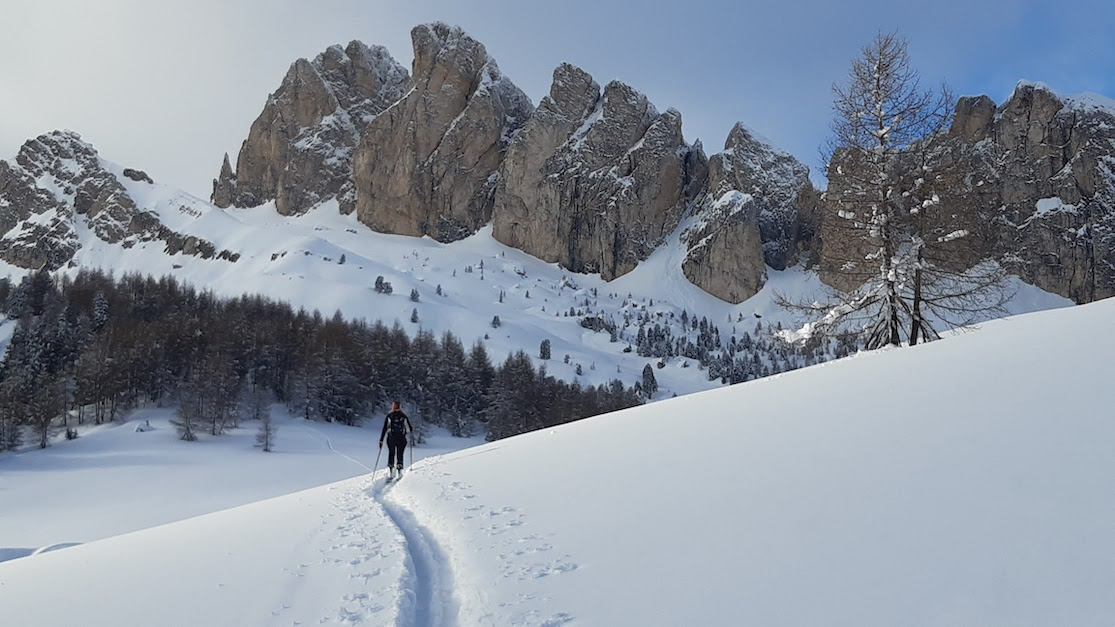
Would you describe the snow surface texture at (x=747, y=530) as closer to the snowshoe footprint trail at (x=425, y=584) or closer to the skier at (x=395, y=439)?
the snowshoe footprint trail at (x=425, y=584)

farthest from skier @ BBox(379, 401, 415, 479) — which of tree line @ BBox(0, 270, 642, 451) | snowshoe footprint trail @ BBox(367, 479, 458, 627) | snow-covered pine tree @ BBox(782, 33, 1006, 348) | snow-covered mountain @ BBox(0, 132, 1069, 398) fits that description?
snow-covered mountain @ BBox(0, 132, 1069, 398)

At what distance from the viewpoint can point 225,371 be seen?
61.7 metres

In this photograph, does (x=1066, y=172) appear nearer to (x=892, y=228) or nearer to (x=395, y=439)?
(x=892, y=228)

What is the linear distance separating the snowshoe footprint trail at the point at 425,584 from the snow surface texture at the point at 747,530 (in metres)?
0.03

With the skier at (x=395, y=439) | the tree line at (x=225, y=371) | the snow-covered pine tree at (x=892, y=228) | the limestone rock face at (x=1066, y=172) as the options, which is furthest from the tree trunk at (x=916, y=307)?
the limestone rock face at (x=1066, y=172)

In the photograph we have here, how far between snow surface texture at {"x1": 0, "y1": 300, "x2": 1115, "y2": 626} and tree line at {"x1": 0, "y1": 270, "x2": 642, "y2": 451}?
51.7 m

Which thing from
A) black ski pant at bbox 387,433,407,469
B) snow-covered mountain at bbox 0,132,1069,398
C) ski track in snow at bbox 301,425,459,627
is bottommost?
ski track in snow at bbox 301,425,459,627

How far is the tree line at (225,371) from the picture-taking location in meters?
55.6

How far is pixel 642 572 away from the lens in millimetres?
4215

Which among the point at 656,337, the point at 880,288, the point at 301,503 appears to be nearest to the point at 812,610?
the point at 301,503

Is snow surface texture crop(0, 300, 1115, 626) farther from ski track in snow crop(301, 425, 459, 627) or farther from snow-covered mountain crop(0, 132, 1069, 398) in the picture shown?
snow-covered mountain crop(0, 132, 1069, 398)

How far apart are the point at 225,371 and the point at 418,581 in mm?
65310

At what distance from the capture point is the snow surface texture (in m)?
3.19

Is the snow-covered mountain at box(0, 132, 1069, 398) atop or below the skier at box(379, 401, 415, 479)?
atop
